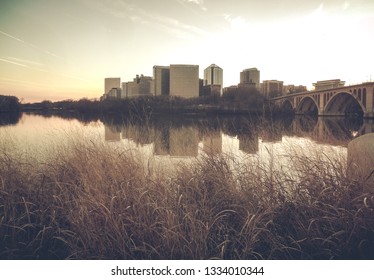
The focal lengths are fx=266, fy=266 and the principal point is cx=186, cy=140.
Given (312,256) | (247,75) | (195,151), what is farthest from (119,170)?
(247,75)

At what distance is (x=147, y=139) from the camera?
6668mm

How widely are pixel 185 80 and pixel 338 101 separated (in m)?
24.7

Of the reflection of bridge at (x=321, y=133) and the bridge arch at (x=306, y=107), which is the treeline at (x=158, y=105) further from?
the bridge arch at (x=306, y=107)

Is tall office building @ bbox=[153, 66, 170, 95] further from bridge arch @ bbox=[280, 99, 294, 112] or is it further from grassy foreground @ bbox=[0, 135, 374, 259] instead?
grassy foreground @ bbox=[0, 135, 374, 259]

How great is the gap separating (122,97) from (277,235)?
13.2 meters

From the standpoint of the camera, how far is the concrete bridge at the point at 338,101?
104ft

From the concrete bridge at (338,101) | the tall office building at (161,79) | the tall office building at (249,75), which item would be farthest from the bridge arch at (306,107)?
the tall office building at (249,75)

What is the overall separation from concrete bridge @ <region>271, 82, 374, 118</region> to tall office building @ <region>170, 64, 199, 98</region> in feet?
31.4

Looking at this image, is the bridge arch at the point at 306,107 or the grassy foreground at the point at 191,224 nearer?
the grassy foreground at the point at 191,224

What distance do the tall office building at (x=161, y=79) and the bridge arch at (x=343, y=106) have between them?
24152 mm

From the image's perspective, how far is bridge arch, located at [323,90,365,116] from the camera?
131ft

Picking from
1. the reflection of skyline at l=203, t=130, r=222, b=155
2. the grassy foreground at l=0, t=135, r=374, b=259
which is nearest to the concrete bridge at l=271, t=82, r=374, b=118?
the reflection of skyline at l=203, t=130, r=222, b=155

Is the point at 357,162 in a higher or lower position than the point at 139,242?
higher

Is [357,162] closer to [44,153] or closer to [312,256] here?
[312,256]
